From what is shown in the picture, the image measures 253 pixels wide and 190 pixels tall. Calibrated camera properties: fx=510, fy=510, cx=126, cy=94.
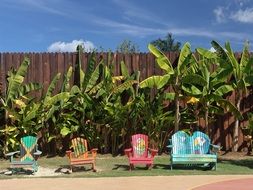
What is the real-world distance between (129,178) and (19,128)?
567 cm

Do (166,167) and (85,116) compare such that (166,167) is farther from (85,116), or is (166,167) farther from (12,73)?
(12,73)

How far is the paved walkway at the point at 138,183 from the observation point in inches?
437

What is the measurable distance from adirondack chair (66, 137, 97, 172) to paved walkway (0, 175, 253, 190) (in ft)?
4.41

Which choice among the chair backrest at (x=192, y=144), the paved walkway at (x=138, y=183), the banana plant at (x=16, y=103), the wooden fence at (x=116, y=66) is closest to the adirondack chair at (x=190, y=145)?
the chair backrest at (x=192, y=144)

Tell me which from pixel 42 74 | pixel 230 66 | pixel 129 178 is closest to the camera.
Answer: pixel 129 178

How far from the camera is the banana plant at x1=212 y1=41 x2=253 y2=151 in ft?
53.4

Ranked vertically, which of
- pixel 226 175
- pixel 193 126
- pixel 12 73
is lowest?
pixel 226 175

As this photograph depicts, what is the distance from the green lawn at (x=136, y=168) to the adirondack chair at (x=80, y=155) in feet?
0.88

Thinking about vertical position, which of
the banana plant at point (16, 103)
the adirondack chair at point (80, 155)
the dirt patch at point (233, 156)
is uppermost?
the banana plant at point (16, 103)

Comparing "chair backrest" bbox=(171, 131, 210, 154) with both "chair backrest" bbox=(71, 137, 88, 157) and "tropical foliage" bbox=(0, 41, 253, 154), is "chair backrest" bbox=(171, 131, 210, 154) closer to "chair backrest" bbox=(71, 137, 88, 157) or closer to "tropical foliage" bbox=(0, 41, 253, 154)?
"tropical foliage" bbox=(0, 41, 253, 154)

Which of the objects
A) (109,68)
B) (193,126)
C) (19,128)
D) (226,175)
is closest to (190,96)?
(193,126)

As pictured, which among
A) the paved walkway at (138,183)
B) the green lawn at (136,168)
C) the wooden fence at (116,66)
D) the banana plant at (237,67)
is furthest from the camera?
the wooden fence at (116,66)

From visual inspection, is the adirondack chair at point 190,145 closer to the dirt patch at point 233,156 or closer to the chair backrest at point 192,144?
the chair backrest at point 192,144

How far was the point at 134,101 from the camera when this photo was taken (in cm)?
1664
